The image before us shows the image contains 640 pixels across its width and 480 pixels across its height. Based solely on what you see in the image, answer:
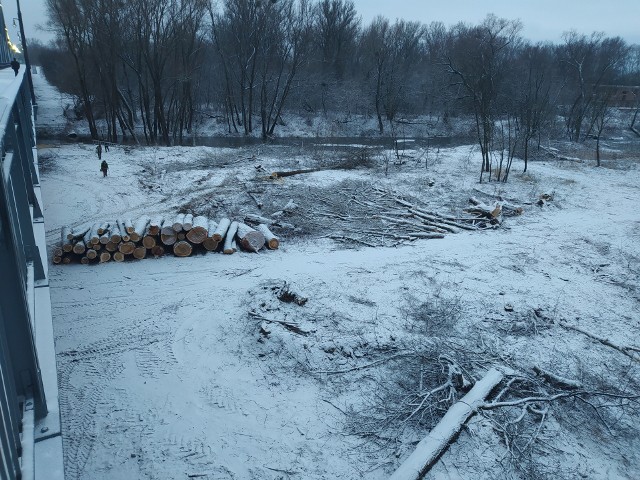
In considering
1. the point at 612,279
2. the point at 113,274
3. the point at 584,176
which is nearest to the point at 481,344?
the point at 612,279

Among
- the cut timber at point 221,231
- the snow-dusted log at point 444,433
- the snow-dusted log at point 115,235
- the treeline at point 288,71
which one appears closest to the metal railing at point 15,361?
the snow-dusted log at point 444,433

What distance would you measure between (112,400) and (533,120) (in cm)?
2525

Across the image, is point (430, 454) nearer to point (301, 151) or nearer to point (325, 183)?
point (325, 183)

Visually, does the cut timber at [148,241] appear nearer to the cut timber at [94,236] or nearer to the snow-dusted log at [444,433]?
the cut timber at [94,236]

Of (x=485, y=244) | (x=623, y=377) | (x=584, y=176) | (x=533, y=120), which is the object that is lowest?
(x=623, y=377)

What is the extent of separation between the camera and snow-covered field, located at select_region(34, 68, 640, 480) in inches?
212

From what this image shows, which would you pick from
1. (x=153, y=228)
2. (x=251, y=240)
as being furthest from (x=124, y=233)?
(x=251, y=240)

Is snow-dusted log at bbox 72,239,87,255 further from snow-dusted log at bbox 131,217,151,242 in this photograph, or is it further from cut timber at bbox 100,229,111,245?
snow-dusted log at bbox 131,217,151,242

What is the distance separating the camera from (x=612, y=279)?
10422mm

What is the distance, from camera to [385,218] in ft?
48.1

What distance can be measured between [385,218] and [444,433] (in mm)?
9928

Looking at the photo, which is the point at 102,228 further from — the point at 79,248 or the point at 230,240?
the point at 230,240

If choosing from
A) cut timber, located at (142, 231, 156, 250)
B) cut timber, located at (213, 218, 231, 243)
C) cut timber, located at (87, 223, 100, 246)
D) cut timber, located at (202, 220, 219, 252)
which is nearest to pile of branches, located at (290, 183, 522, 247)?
cut timber, located at (213, 218, 231, 243)

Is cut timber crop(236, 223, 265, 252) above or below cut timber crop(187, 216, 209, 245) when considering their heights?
below
